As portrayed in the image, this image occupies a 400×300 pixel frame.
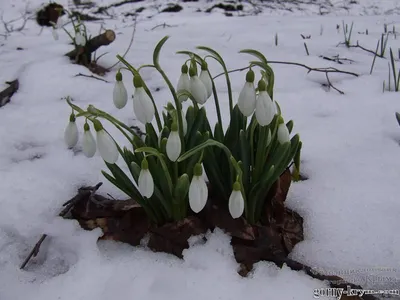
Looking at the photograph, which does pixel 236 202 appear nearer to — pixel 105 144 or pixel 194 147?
pixel 194 147

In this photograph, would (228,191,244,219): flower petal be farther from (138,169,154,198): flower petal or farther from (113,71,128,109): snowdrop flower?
(113,71,128,109): snowdrop flower

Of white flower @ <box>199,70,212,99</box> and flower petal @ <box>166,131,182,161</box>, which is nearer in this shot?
flower petal @ <box>166,131,182,161</box>

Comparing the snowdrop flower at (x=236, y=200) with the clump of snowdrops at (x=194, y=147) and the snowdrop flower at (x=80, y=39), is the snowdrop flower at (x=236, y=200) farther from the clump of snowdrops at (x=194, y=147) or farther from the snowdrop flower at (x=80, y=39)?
the snowdrop flower at (x=80, y=39)

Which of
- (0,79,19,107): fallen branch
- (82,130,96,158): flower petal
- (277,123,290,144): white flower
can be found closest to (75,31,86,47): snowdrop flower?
(0,79,19,107): fallen branch

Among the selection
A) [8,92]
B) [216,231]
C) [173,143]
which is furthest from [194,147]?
[8,92]

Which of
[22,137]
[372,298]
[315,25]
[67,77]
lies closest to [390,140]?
[372,298]

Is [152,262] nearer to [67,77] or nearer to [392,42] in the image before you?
[67,77]
